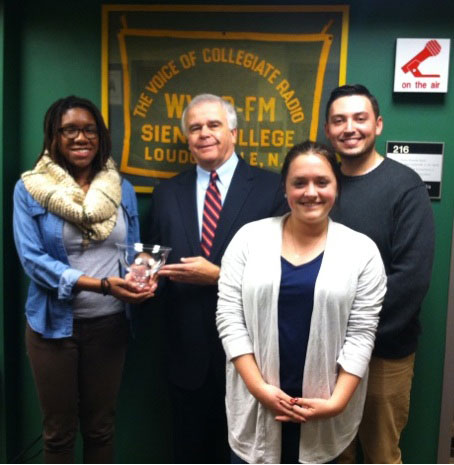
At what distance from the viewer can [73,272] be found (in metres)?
1.71

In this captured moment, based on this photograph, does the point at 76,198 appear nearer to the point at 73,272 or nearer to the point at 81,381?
the point at 73,272

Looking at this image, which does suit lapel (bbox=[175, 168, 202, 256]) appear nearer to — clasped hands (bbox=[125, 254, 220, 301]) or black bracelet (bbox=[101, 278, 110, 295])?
clasped hands (bbox=[125, 254, 220, 301])

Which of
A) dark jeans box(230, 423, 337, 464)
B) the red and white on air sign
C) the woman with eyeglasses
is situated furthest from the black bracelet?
the red and white on air sign

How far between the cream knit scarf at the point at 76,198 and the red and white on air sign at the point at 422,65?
1377 mm

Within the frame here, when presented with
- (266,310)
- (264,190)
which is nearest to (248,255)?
(266,310)

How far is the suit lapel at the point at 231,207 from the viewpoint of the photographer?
1807 mm

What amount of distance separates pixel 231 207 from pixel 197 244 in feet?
0.66

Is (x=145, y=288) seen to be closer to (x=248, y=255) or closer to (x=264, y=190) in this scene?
(x=248, y=255)

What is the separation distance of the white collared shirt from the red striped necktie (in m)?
0.02

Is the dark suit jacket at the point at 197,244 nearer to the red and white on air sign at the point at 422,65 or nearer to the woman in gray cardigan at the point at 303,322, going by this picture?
the woman in gray cardigan at the point at 303,322

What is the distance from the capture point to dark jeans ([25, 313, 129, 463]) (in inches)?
70.6

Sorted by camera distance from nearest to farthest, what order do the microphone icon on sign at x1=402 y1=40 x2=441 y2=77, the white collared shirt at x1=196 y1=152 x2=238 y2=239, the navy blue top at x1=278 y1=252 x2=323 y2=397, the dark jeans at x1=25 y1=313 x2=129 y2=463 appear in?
the navy blue top at x1=278 y1=252 x2=323 y2=397
the dark jeans at x1=25 y1=313 x2=129 y2=463
the white collared shirt at x1=196 y1=152 x2=238 y2=239
the microphone icon on sign at x1=402 y1=40 x2=441 y2=77

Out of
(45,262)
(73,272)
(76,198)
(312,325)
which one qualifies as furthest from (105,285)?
(312,325)

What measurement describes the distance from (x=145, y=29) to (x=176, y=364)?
5.01ft
